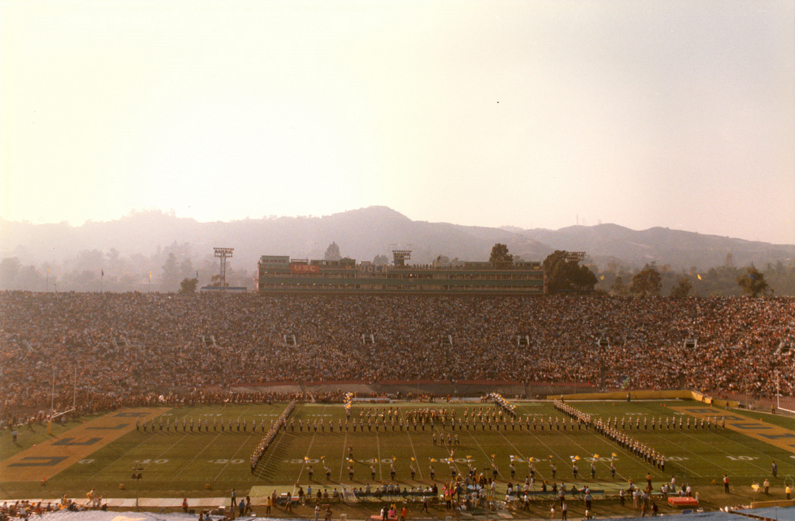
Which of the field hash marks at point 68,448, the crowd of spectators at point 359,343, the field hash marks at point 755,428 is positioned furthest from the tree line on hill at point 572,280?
the field hash marks at point 755,428

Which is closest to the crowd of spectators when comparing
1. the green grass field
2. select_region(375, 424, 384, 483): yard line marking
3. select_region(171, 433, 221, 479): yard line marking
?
the green grass field

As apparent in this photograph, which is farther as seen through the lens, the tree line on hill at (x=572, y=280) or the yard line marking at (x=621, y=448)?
the tree line on hill at (x=572, y=280)

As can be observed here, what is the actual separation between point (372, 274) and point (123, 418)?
139 ft

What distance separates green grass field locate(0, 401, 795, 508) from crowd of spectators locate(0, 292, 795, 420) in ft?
30.3

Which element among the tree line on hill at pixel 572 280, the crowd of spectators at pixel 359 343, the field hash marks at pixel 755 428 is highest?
the tree line on hill at pixel 572 280

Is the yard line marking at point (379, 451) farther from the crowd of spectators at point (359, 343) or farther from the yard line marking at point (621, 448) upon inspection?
the crowd of spectators at point (359, 343)

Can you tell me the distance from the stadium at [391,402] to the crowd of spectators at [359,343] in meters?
0.25

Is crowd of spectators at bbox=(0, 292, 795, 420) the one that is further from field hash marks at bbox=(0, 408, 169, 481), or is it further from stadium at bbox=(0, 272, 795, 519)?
field hash marks at bbox=(0, 408, 169, 481)

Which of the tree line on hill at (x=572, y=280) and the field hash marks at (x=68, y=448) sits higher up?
the tree line on hill at (x=572, y=280)

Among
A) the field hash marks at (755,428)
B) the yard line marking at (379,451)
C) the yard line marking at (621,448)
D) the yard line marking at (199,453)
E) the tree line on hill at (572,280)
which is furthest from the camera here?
the tree line on hill at (572,280)

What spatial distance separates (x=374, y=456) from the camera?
3325 centimetres

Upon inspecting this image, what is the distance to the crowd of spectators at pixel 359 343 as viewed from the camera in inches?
1965

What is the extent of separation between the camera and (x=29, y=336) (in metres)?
52.3

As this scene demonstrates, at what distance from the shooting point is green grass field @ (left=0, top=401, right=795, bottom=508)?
2859cm
